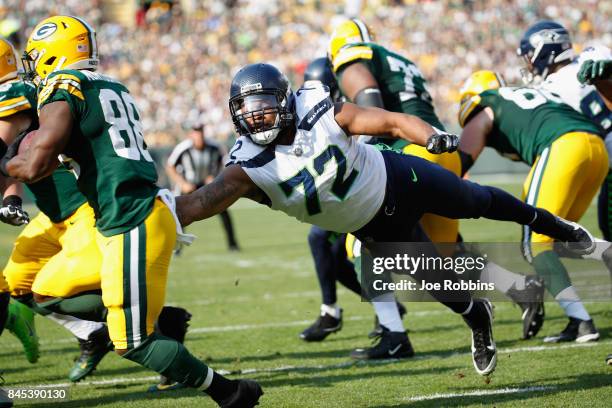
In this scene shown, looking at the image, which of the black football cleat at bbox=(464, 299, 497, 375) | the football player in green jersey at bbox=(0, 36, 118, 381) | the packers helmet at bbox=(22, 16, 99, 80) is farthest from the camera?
the black football cleat at bbox=(464, 299, 497, 375)

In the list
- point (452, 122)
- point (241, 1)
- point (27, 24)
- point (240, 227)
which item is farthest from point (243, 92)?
point (241, 1)

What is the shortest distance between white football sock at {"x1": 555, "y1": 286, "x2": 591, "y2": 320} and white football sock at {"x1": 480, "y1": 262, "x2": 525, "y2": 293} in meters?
0.33

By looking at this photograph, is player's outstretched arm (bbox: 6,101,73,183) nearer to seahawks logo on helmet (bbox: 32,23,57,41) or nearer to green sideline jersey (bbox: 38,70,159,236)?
green sideline jersey (bbox: 38,70,159,236)

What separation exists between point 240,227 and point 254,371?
32.9ft

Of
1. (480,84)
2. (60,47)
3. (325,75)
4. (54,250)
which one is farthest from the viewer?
(480,84)

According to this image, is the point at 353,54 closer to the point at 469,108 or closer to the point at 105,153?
the point at 469,108

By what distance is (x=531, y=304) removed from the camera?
214 inches

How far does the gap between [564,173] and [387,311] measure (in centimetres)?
135

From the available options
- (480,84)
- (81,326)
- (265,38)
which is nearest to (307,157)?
(81,326)

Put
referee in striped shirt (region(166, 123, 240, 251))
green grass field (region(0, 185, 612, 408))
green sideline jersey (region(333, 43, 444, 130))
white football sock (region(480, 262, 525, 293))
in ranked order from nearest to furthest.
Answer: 1. green grass field (region(0, 185, 612, 408))
2. green sideline jersey (region(333, 43, 444, 130))
3. white football sock (region(480, 262, 525, 293))
4. referee in striped shirt (region(166, 123, 240, 251))

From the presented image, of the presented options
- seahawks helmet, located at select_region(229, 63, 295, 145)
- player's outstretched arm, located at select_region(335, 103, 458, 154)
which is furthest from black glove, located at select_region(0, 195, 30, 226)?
player's outstretched arm, located at select_region(335, 103, 458, 154)

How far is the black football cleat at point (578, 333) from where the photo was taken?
16.9 feet

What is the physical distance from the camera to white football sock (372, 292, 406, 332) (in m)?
5.12

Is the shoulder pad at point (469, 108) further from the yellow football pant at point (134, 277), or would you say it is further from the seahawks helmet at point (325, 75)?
the yellow football pant at point (134, 277)
